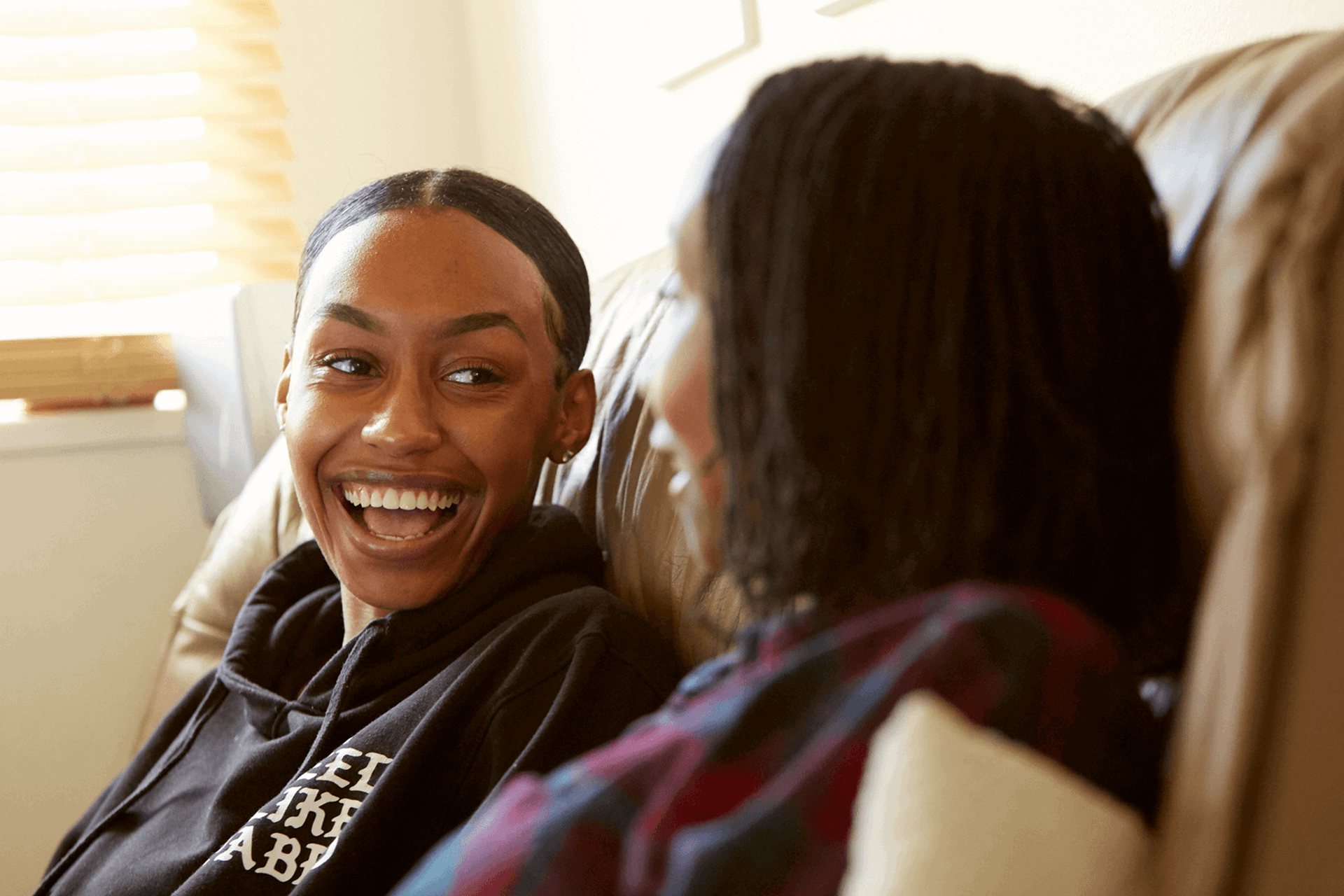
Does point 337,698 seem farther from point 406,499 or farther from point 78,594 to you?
point 78,594

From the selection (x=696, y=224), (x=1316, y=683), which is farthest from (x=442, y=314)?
(x=1316, y=683)

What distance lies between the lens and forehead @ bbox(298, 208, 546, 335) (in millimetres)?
958

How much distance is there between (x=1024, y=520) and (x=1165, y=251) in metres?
0.16

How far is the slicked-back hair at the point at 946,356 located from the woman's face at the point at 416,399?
1.63 feet

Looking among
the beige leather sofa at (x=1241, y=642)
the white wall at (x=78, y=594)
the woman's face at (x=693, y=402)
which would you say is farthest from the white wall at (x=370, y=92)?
the beige leather sofa at (x=1241, y=642)

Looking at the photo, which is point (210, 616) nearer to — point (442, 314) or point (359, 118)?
point (442, 314)

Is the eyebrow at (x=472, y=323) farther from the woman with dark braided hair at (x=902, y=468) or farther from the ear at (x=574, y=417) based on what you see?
the woman with dark braided hair at (x=902, y=468)

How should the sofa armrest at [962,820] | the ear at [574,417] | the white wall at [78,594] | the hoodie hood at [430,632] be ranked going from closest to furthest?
the sofa armrest at [962,820], the hoodie hood at [430,632], the ear at [574,417], the white wall at [78,594]

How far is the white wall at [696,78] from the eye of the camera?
38.7 inches

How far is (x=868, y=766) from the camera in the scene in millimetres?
395

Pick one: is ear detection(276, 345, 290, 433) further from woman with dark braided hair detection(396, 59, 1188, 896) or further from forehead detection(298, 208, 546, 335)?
woman with dark braided hair detection(396, 59, 1188, 896)

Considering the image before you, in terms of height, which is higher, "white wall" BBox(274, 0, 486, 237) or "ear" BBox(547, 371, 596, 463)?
"white wall" BBox(274, 0, 486, 237)

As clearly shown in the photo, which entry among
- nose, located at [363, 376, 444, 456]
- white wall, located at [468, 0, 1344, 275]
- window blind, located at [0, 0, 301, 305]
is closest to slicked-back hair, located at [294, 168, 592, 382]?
nose, located at [363, 376, 444, 456]

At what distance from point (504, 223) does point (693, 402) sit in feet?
1.66
